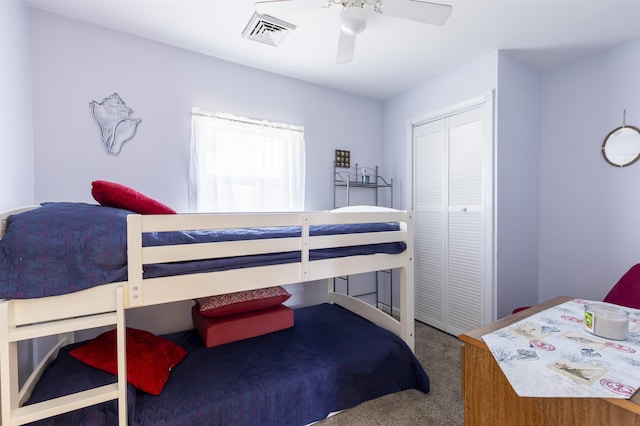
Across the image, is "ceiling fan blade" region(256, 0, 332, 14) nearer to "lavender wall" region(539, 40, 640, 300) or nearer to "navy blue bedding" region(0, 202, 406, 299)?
"navy blue bedding" region(0, 202, 406, 299)

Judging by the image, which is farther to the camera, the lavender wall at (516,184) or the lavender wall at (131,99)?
the lavender wall at (516,184)

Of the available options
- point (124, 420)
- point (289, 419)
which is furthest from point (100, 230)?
point (289, 419)

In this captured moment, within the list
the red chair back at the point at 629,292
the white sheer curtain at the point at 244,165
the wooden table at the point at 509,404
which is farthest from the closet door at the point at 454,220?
the wooden table at the point at 509,404

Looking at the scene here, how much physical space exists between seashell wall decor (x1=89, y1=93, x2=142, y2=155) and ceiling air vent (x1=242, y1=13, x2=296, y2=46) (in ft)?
3.60

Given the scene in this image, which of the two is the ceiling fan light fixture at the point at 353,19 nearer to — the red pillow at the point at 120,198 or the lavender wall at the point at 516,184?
the red pillow at the point at 120,198

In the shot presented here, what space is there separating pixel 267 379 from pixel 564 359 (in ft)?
4.22

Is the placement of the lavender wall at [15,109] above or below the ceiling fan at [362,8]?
below

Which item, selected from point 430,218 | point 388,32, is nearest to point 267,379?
point 430,218

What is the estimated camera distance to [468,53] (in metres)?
2.53

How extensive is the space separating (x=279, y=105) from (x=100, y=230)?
2.16m

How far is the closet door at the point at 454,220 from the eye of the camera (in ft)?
8.45

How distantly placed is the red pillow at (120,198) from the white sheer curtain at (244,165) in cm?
109

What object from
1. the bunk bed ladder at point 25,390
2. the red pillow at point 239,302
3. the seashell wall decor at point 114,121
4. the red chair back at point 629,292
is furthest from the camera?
the seashell wall decor at point 114,121

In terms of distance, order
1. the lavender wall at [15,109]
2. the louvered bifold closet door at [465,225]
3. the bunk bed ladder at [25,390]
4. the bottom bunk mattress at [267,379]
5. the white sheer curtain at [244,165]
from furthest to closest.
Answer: the louvered bifold closet door at [465,225], the white sheer curtain at [244,165], the lavender wall at [15,109], the bottom bunk mattress at [267,379], the bunk bed ladder at [25,390]
